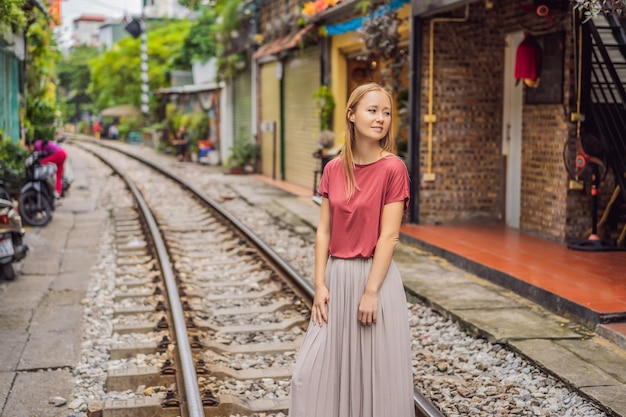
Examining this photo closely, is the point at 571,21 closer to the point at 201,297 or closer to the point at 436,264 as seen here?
the point at 436,264

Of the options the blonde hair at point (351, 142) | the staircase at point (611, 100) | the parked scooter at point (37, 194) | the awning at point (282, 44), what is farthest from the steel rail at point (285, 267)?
the awning at point (282, 44)

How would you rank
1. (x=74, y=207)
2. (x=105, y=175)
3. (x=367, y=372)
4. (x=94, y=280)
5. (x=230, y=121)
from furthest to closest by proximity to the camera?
(x=230, y=121) → (x=105, y=175) → (x=74, y=207) → (x=94, y=280) → (x=367, y=372)

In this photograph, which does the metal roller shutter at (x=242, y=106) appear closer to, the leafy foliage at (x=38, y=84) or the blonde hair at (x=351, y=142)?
the leafy foliage at (x=38, y=84)

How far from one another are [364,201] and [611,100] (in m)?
6.37

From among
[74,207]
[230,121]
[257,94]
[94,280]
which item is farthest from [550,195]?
[230,121]

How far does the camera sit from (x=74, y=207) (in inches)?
600

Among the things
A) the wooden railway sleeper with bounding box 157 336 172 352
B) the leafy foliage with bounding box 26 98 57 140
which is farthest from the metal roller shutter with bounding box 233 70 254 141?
the wooden railway sleeper with bounding box 157 336 172 352

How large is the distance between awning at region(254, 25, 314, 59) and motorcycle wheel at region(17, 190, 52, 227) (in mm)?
6767

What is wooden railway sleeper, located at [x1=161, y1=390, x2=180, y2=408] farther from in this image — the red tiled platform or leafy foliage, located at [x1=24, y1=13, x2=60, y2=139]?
leafy foliage, located at [x1=24, y1=13, x2=60, y2=139]

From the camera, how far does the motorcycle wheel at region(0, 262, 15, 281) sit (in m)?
8.62

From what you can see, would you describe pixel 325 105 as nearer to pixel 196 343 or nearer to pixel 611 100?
pixel 611 100

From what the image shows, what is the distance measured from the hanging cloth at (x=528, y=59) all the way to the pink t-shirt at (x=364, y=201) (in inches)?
262

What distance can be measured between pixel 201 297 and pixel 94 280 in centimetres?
156

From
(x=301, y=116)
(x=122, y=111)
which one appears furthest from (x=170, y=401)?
(x=122, y=111)
